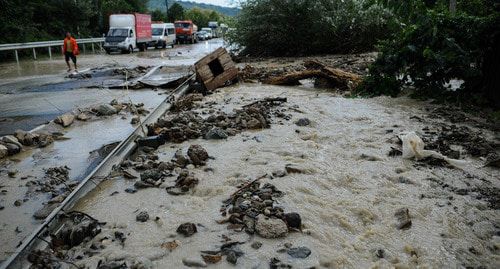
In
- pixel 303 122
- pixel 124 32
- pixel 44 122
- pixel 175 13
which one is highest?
pixel 175 13

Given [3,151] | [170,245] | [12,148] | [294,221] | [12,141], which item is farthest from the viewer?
[12,141]

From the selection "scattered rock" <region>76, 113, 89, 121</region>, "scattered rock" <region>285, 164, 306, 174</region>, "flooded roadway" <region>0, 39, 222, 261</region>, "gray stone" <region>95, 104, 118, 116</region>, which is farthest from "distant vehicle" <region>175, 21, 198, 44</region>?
"scattered rock" <region>285, 164, 306, 174</region>

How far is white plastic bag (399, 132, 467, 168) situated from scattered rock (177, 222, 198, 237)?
328 centimetres

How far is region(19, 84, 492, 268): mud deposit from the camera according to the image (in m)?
3.37

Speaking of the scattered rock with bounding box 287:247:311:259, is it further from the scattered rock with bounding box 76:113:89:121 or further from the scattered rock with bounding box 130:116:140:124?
the scattered rock with bounding box 76:113:89:121

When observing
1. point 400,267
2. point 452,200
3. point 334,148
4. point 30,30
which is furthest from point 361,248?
point 30,30

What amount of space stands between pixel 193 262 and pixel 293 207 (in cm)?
131

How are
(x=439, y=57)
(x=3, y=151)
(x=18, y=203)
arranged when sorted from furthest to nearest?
1. (x=439, y=57)
2. (x=3, y=151)
3. (x=18, y=203)

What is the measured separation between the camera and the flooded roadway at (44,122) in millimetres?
4395

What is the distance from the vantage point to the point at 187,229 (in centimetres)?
372

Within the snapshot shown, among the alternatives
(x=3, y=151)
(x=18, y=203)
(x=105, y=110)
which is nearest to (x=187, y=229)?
(x=18, y=203)

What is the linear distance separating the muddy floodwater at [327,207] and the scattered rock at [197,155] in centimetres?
12

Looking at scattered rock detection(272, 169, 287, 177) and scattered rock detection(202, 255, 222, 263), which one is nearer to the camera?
scattered rock detection(202, 255, 222, 263)

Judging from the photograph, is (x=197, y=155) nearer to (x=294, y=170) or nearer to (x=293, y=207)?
(x=294, y=170)
